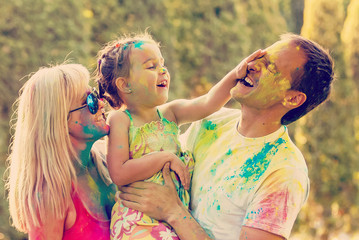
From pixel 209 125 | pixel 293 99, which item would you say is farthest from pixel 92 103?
pixel 293 99

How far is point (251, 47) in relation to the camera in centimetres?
876

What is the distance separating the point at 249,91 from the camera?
2.47 m

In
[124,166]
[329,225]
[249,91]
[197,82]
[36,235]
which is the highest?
[249,91]

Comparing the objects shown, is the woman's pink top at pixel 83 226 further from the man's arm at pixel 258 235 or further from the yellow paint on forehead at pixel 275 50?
the yellow paint on forehead at pixel 275 50

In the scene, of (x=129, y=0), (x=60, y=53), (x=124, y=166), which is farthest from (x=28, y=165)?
(x=129, y=0)

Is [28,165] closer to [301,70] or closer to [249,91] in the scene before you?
[249,91]

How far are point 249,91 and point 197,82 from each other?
5395 mm

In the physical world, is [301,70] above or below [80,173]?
above

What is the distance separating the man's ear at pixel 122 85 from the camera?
2.49 m

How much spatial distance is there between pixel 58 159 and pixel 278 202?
1115 mm

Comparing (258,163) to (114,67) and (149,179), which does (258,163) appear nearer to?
(149,179)

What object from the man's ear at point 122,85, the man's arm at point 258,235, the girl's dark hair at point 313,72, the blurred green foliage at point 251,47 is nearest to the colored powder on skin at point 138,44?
the man's ear at point 122,85

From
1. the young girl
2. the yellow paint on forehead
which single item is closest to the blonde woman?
the young girl

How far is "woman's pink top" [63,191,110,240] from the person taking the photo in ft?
7.43
